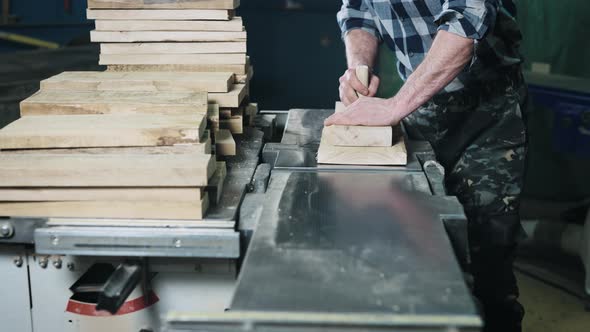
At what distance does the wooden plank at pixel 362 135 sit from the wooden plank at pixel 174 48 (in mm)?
442

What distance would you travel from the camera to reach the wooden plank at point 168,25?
1888mm

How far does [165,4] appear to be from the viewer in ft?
6.20

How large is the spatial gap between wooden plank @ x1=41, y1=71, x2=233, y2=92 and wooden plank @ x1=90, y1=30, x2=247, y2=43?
152 mm

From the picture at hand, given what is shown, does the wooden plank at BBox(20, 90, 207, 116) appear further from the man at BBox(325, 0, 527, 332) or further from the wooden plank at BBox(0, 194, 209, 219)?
the man at BBox(325, 0, 527, 332)

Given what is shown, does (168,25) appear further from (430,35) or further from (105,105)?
(430,35)

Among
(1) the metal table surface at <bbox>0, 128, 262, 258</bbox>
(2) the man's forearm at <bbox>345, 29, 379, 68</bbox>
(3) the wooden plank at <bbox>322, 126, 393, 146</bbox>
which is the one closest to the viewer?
(1) the metal table surface at <bbox>0, 128, 262, 258</bbox>

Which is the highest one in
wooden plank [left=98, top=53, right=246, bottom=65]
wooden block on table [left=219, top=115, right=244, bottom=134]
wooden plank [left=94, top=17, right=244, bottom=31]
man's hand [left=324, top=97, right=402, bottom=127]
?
wooden plank [left=94, top=17, right=244, bottom=31]

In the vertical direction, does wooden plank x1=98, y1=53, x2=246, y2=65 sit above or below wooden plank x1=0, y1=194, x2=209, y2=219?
above

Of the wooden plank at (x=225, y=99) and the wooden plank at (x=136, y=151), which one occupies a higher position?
the wooden plank at (x=225, y=99)

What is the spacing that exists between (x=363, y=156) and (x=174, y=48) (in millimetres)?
665

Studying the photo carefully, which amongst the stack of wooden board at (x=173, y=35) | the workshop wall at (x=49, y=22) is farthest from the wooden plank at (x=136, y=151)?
the workshop wall at (x=49, y=22)

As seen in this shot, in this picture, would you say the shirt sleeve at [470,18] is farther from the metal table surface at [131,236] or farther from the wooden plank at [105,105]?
the metal table surface at [131,236]

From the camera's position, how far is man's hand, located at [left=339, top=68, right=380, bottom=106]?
73.1 inches

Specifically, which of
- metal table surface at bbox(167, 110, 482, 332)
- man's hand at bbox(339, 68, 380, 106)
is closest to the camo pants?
man's hand at bbox(339, 68, 380, 106)
